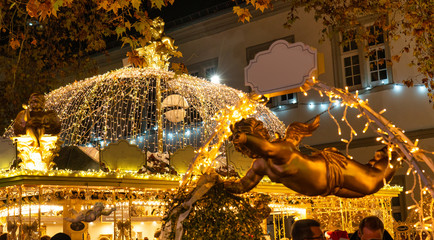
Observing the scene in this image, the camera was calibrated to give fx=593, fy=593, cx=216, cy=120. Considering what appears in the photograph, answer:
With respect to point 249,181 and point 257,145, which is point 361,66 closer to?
point 249,181

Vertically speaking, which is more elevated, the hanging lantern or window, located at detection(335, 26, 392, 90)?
window, located at detection(335, 26, 392, 90)

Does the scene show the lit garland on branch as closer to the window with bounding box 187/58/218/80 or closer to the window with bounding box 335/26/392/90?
the window with bounding box 335/26/392/90

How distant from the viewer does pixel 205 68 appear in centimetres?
2180

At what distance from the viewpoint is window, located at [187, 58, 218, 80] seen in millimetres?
21489

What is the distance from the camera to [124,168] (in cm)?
922

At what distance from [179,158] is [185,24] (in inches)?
518

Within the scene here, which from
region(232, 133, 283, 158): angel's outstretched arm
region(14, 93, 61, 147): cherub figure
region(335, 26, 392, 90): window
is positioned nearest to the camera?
region(232, 133, 283, 158): angel's outstretched arm

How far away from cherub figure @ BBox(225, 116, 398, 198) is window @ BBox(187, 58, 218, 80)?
16332 millimetres

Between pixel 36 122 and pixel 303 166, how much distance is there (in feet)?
16.8

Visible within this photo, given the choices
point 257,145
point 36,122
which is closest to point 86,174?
point 36,122

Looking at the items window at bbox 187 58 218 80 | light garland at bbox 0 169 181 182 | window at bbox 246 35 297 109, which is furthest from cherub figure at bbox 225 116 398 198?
window at bbox 187 58 218 80

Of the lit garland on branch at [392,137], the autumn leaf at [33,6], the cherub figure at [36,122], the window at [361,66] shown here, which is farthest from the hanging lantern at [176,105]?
the window at [361,66]

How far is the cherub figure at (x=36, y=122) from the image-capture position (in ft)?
29.0

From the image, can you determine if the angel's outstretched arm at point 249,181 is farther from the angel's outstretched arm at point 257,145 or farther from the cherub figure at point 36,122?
the cherub figure at point 36,122
